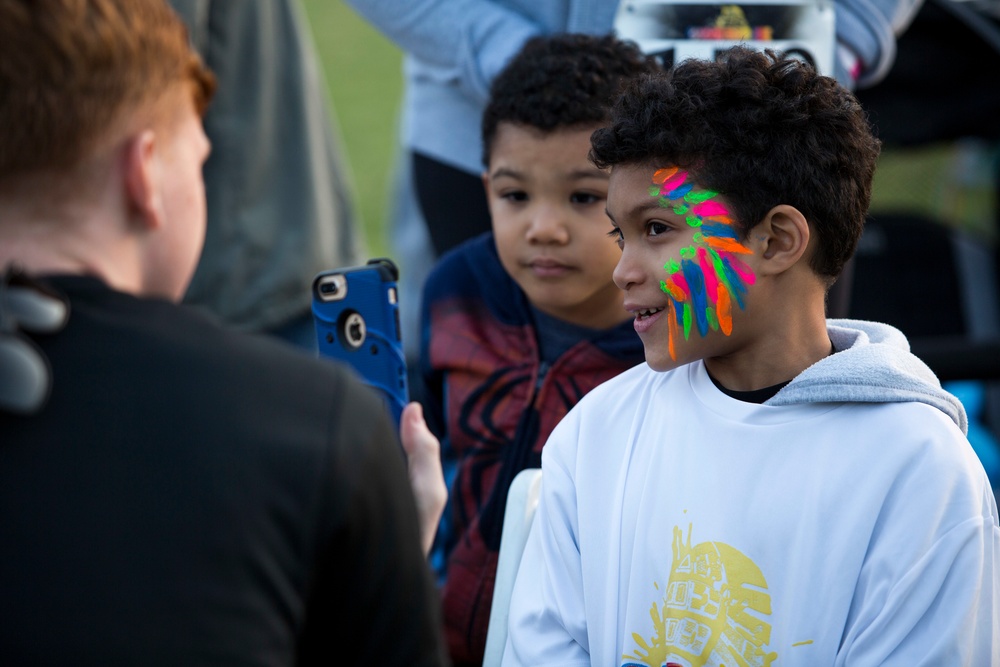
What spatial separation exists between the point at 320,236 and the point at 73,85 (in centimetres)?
278

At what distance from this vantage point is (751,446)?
1.75 metres

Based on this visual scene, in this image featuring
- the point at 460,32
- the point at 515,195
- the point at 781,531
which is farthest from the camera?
the point at 460,32

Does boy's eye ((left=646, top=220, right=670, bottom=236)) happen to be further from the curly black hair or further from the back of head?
the back of head

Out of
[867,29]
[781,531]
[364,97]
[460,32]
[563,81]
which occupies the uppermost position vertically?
[364,97]

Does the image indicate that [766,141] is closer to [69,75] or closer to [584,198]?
[584,198]

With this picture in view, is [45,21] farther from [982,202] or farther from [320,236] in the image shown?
[982,202]

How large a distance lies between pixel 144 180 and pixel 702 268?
0.96 metres

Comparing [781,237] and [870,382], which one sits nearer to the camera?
[870,382]

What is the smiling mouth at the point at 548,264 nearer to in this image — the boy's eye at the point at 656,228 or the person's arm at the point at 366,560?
the boy's eye at the point at 656,228

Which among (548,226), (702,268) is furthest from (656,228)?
(548,226)

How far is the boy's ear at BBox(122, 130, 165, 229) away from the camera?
3.86ft

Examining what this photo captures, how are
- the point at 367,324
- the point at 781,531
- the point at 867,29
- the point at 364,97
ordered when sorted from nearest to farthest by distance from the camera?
1. the point at 781,531
2. the point at 367,324
3. the point at 867,29
4. the point at 364,97

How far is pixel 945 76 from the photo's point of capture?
4.13 meters

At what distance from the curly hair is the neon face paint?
0.02 m
